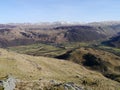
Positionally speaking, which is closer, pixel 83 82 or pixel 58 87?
pixel 58 87

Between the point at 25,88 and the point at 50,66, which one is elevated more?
the point at 25,88

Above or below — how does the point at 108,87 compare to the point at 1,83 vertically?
below

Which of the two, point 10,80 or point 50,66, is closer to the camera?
point 10,80

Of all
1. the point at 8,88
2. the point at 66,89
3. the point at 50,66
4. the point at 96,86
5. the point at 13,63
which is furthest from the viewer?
the point at 50,66

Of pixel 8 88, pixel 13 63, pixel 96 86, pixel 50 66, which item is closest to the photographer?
pixel 8 88

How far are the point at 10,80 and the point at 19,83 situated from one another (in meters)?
3.13

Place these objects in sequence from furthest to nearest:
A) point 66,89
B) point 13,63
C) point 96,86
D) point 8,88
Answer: point 13,63
point 96,86
point 66,89
point 8,88

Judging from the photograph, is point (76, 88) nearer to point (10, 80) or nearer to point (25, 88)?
point (25, 88)

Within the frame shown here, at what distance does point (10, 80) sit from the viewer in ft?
264

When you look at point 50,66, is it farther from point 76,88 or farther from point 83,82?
point 76,88

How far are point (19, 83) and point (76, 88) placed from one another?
17.9 meters

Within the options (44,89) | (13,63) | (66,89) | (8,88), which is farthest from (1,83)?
(13,63)

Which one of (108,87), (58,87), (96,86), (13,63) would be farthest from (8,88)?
(13,63)

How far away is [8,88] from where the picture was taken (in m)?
72.4
